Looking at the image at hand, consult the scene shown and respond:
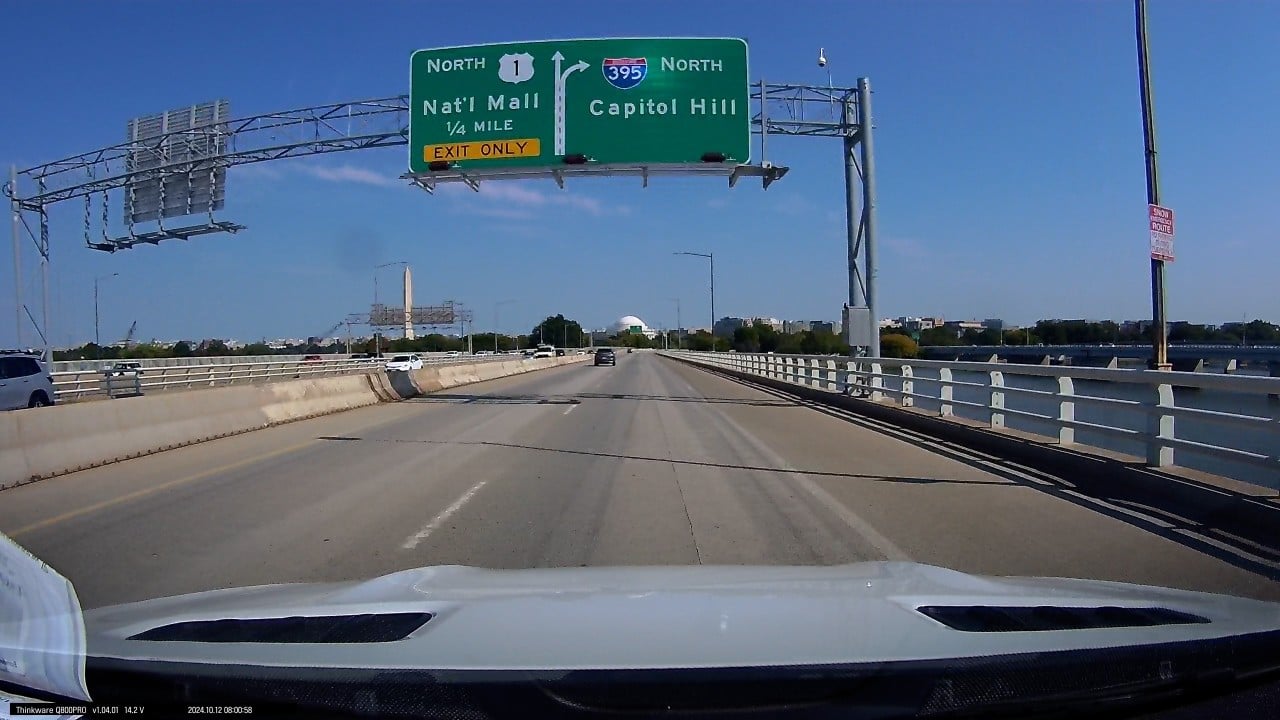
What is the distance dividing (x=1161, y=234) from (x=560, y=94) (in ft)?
43.7

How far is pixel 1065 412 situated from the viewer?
11938 mm

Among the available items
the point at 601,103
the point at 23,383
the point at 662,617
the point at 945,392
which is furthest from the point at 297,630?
the point at 23,383

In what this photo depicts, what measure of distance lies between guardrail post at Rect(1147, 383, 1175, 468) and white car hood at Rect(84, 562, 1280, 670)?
6208 millimetres

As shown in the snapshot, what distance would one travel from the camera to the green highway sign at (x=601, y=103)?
2052cm

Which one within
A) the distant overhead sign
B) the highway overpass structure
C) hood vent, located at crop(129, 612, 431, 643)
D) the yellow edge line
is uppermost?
the distant overhead sign

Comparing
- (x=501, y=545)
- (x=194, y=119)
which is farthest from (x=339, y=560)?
→ (x=194, y=119)

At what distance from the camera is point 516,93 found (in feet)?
67.8

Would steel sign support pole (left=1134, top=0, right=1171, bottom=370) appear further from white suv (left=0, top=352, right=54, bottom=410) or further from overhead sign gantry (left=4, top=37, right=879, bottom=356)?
white suv (left=0, top=352, right=54, bottom=410)

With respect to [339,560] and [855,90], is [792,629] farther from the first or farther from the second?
→ [855,90]

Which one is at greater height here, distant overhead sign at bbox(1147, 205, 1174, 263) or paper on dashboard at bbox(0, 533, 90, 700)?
distant overhead sign at bbox(1147, 205, 1174, 263)

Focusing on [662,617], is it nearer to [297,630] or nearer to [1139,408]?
[297,630]

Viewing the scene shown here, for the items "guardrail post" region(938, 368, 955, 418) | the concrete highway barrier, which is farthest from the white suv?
"guardrail post" region(938, 368, 955, 418)

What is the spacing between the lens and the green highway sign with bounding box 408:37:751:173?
2052 centimetres

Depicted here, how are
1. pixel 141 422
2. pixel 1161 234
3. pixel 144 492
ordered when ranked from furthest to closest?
pixel 141 422
pixel 1161 234
pixel 144 492
